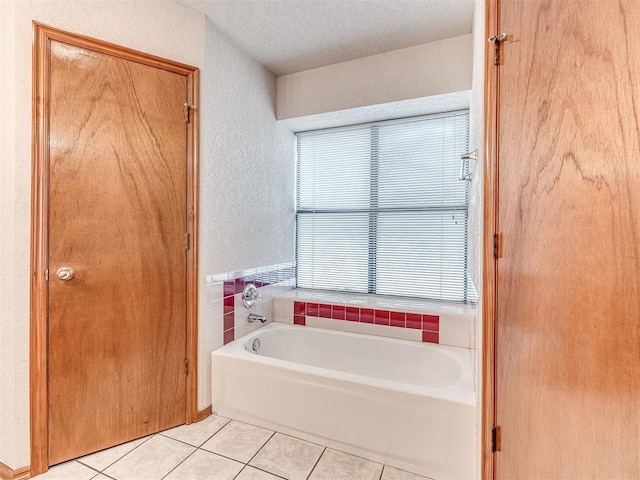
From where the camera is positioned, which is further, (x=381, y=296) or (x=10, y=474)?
(x=381, y=296)

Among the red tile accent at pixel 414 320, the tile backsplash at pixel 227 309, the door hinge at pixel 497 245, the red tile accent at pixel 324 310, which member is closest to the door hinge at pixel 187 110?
the tile backsplash at pixel 227 309

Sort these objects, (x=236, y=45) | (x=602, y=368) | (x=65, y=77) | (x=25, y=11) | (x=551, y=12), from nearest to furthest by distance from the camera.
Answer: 1. (x=602, y=368)
2. (x=551, y=12)
3. (x=25, y=11)
4. (x=65, y=77)
5. (x=236, y=45)

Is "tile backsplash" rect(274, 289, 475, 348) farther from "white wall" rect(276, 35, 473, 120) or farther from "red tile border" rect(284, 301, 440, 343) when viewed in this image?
"white wall" rect(276, 35, 473, 120)

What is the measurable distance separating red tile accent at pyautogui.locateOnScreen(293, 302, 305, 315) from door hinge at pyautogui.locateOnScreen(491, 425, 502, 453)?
176cm

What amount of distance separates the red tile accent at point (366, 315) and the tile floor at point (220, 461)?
95cm

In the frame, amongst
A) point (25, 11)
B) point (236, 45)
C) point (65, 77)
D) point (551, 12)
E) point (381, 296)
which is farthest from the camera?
A: point (381, 296)

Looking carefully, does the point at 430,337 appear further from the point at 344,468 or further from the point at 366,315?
the point at 344,468

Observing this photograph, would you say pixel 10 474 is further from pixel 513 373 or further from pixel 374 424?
pixel 513 373

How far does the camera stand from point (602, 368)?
1.42ft

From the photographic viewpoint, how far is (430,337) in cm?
224

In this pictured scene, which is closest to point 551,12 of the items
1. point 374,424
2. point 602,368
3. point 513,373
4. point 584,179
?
point 584,179

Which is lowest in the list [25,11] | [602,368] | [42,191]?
[602,368]

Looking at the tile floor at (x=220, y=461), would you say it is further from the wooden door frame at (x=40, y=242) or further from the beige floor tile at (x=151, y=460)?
the wooden door frame at (x=40, y=242)

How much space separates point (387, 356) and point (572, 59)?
2096 millimetres
